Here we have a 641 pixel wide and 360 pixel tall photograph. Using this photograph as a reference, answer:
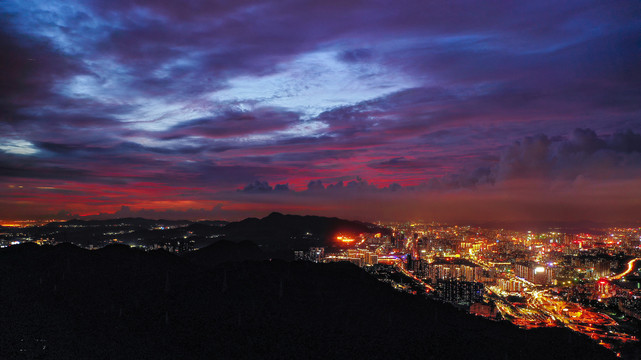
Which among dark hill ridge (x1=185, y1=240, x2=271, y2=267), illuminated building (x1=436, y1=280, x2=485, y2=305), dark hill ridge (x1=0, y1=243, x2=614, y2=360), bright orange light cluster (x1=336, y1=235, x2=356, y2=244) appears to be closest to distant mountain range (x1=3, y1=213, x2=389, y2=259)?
bright orange light cluster (x1=336, y1=235, x2=356, y2=244)

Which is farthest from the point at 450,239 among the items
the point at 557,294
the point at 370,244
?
the point at 557,294

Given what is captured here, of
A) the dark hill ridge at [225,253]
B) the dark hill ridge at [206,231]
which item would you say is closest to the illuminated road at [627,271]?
the dark hill ridge at [206,231]

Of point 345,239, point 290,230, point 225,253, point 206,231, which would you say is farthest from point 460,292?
point 206,231

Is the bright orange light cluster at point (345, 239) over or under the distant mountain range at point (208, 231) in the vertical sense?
under

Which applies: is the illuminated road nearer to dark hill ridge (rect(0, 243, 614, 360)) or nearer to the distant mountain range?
dark hill ridge (rect(0, 243, 614, 360))

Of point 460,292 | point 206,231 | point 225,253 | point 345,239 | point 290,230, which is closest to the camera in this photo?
point 460,292

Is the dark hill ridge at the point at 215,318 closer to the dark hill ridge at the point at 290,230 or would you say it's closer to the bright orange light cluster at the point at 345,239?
the dark hill ridge at the point at 290,230

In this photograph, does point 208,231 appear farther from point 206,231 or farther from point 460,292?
point 460,292

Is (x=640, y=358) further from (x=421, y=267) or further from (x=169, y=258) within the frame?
(x=169, y=258)

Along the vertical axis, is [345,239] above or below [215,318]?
above

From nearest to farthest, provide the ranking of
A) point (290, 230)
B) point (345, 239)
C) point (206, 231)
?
point (206, 231)
point (345, 239)
point (290, 230)
